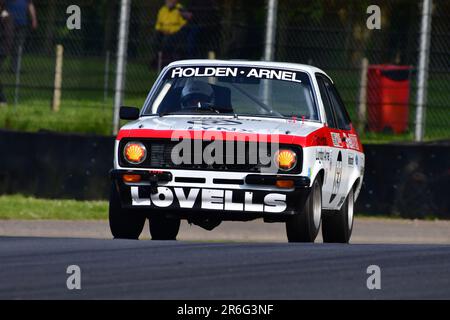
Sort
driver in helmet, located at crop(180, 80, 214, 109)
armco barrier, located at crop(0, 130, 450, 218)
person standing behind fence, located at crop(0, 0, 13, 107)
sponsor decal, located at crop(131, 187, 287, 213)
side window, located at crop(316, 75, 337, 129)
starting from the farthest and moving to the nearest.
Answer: person standing behind fence, located at crop(0, 0, 13, 107), armco barrier, located at crop(0, 130, 450, 218), side window, located at crop(316, 75, 337, 129), driver in helmet, located at crop(180, 80, 214, 109), sponsor decal, located at crop(131, 187, 287, 213)

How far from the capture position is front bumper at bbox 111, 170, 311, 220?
9883 mm

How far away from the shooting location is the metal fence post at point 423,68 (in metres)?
16.7

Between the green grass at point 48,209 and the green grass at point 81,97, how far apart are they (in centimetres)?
230

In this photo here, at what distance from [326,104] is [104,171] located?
4.97 meters

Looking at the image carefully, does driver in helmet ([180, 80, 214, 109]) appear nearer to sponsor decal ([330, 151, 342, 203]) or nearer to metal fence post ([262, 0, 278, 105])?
sponsor decal ([330, 151, 342, 203])

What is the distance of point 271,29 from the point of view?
17.1m

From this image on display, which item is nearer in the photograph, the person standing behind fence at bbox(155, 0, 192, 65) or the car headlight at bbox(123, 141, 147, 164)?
the car headlight at bbox(123, 141, 147, 164)

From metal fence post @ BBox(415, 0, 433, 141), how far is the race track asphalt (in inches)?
335

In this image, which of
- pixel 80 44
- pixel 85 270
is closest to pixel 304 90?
pixel 85 270

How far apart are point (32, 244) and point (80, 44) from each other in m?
10.1

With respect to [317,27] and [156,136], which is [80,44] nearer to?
[317,27]

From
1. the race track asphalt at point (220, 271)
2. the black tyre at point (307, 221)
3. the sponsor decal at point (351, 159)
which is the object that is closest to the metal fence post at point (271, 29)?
the sponsor decal at point (351, 159)

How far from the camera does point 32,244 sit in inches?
339

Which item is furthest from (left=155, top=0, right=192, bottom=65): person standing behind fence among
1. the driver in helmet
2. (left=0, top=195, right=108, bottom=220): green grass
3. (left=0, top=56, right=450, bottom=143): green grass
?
the driver in helmet
